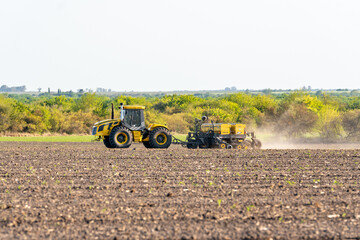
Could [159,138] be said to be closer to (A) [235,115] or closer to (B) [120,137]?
(B) [120,137]

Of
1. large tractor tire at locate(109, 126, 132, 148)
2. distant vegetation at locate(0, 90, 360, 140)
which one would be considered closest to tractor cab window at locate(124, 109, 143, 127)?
large tractor tire at locate(109, 126, 132, 148)

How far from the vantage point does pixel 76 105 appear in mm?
60188

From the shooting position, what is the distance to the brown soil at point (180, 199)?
30.3 feet

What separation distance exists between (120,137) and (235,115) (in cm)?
2599

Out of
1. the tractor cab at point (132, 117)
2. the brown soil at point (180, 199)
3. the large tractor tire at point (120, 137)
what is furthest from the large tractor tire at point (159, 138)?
the brown soil at point (180, 199)

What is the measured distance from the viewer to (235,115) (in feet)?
165

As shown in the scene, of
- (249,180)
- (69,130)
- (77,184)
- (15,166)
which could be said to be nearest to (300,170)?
(249,180)

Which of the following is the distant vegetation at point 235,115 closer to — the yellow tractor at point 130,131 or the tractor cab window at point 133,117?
the yellow tractor at point 130,131

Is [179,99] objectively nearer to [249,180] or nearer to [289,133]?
[289,133]

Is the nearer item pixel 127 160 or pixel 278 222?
pixel 278 222

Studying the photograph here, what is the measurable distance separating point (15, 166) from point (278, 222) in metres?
11.9

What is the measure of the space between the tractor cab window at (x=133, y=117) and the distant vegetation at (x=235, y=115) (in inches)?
626

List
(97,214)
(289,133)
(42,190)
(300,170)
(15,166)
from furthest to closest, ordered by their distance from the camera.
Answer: (289,133) < (15,166) < (300,170) < (42,190) < (97,214)

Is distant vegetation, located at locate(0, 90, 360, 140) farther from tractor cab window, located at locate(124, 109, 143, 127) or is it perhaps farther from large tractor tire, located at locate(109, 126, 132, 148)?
large tractor tire, located at locate(109, 126, 132, 148)
